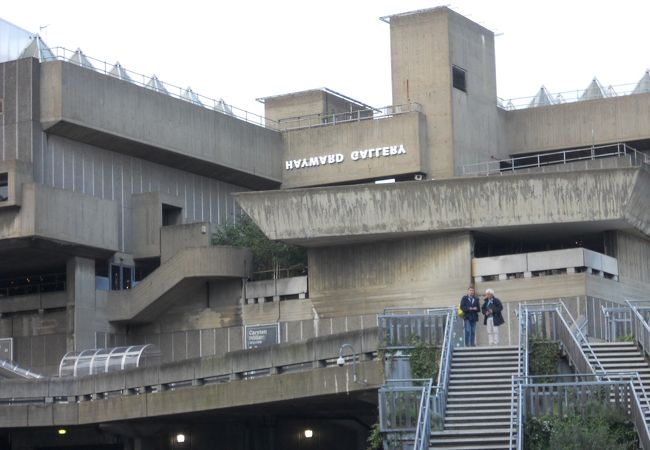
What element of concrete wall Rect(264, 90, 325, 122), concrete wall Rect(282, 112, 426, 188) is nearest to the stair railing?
concrete wall Rect(282, 112, 426, 188)

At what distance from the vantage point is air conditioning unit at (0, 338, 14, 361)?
58.6 metres

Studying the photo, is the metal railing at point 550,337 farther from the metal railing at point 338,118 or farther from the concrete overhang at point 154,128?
the metal railing at point 338,118

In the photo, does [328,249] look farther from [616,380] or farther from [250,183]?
[616,380]

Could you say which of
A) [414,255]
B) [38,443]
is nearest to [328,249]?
[414,255]

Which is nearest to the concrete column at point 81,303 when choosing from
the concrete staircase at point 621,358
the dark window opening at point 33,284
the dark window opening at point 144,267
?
the dark window opening at point 33,284

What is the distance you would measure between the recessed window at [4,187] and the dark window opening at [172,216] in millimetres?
9476

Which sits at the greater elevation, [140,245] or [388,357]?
[140,245]

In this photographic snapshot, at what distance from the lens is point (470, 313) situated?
31.2 metres

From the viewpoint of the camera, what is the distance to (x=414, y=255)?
5294cm

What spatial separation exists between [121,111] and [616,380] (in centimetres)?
3537

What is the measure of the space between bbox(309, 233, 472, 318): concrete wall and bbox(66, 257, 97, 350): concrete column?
9.52 meters

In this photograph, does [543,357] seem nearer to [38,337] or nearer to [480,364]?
[480,364]

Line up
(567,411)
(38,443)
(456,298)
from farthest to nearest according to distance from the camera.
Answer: (456,298)
(38,443)
(567,411)

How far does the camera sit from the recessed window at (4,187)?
53.6m
